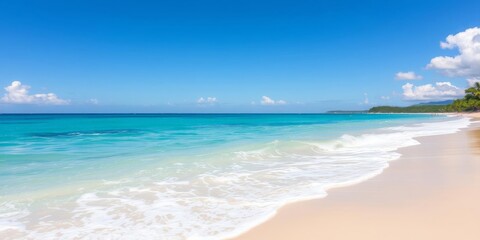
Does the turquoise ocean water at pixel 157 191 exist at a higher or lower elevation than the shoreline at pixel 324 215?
lower

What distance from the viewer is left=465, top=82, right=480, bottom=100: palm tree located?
91.9 meters

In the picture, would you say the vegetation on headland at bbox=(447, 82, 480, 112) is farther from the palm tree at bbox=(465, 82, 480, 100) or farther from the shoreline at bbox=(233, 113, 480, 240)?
the shoreline at bbox=(233, 113, 480, 240)

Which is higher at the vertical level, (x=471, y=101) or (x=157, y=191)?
(x=471, y=101)

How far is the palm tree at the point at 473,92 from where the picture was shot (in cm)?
9193

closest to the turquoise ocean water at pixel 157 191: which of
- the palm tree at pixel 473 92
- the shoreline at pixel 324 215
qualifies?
the shoreline at pixel 324 215

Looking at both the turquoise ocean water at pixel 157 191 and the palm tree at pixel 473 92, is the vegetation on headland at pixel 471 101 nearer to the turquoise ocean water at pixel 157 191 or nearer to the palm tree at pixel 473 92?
the palm tree at pixel 473 92

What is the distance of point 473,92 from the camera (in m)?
94.9

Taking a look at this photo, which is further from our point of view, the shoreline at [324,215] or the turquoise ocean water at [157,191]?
the turquoise ocean water at [157,191]

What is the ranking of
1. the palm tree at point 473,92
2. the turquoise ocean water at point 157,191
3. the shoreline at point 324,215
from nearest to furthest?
the shoreline at point 324,215 → the turquoise ocean water at point 157,191 → the palm tree at point 473,92

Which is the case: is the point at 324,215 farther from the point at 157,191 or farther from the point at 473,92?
the point at 473,92

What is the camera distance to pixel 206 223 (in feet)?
15.4

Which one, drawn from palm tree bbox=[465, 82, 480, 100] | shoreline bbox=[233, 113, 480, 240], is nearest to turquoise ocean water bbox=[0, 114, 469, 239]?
shoreline bbox=[233, 113, 480, 240]

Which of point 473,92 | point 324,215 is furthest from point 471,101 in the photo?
point 324,215

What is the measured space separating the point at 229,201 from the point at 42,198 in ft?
13.0
